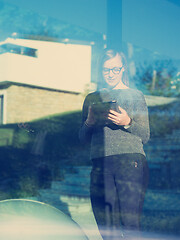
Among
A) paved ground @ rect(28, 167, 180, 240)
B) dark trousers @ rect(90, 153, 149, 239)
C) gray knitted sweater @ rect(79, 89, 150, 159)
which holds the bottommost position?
paved ground @ rect(28, 167, 180, 240)

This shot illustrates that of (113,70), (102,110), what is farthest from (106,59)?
(102,110)

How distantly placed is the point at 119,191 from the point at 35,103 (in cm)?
70

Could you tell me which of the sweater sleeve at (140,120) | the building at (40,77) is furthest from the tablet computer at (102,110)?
the building at (40,77)

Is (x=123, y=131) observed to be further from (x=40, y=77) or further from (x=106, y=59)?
(x=40, y=77)

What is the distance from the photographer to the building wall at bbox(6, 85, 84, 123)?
1606 mm

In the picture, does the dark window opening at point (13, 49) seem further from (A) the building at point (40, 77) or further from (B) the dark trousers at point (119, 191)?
(B) the dark trousers at point (119, 191)

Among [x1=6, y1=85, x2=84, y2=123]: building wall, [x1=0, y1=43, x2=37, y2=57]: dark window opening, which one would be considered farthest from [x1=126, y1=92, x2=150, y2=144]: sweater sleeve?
[x1=0, y1=43, x2=37, y2=57]: dark window opening

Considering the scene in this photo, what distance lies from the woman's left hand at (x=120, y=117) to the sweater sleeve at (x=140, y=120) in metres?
0.04

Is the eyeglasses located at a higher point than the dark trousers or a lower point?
higher

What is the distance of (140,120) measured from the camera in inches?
59.6

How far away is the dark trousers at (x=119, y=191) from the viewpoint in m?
1.45

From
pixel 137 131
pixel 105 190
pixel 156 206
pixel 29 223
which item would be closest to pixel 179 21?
pixel 137 131

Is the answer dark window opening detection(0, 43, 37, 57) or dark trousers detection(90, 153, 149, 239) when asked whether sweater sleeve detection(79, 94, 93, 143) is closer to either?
dark trousers detection(90, 153, 149, 239)

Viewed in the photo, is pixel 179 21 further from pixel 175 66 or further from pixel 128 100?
pixel 128 100
